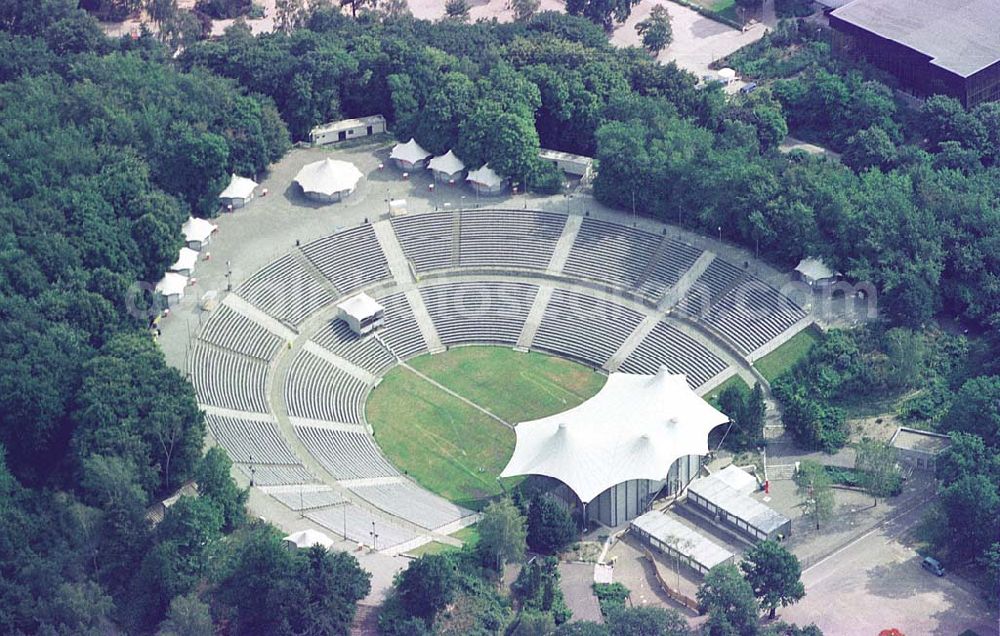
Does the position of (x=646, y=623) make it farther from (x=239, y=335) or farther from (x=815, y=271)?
(x=239, y=335)

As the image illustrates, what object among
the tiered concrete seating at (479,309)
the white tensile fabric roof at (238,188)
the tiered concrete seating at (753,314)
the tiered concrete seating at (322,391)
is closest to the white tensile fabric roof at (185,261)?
the white tensile fabric roof at (238,188)

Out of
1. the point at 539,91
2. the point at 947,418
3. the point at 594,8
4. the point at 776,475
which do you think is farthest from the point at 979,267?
the point at 594,8

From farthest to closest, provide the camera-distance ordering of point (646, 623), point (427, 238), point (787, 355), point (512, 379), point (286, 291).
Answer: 1. point (427, 238)
2. point (286, 291)
3. point (512, 379)
4. point (787, 355)
5. point (646, 623)

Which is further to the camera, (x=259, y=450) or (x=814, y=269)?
(x=814, y=269)

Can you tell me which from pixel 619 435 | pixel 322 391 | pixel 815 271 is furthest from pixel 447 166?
pixel 619 435

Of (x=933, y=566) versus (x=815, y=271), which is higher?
(x=815, y=271)

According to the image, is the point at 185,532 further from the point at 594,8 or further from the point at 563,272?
the point at 594,8
